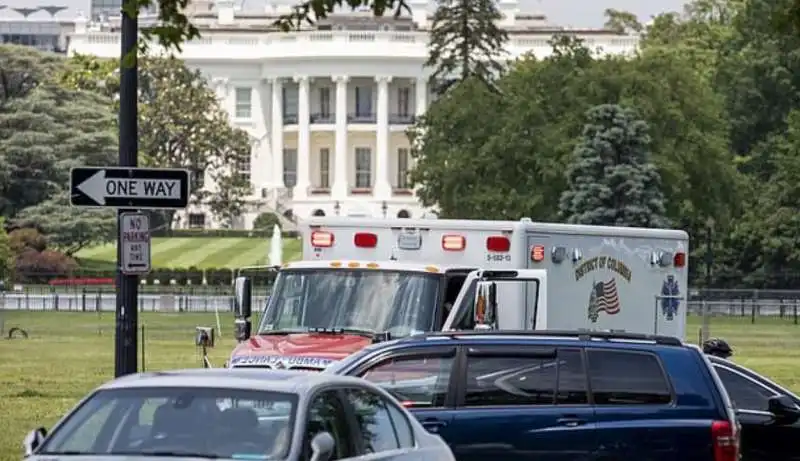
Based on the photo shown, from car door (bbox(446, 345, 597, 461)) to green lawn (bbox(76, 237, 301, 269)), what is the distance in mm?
76948

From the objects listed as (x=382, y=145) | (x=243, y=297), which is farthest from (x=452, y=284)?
(x=382, y=145)

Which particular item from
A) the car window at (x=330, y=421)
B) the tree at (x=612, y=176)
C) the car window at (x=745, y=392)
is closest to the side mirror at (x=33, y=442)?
the car window at (x=330, y=421)

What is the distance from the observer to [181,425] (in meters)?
11.2

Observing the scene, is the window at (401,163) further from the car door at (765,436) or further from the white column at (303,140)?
the car door at (765,436)

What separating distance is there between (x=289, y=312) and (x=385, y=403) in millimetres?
7994

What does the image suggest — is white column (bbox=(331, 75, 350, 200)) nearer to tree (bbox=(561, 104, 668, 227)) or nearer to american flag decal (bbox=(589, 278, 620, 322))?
tree (bbox=(561, 104, 668, 227))

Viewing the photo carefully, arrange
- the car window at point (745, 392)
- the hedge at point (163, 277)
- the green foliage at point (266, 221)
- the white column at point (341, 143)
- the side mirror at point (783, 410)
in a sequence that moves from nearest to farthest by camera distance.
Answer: the side mirror at point (783, 410)
the car window at point (745, 392)
the hedge at point (163, 277)
the green foliage at point (266, 221)
the white column at point (341, 143)

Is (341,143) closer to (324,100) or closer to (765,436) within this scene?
(324,100)

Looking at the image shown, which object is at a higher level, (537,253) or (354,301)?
(537,253)

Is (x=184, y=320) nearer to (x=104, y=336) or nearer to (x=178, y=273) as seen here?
(x=104, y=336)

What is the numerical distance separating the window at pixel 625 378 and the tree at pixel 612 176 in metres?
50.4

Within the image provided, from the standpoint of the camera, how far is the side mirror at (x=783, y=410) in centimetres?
1781

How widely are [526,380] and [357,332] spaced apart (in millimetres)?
4956

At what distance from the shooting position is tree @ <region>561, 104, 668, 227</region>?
65562mm
